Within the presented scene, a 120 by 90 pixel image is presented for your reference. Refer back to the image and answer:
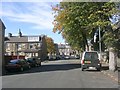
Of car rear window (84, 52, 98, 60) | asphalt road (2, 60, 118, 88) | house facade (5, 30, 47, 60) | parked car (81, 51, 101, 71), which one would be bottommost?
asphalt road (2, 60, 118, 88)

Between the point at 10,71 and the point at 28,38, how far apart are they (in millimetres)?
83946

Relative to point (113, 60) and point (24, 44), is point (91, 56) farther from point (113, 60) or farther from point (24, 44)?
point (24, 44)

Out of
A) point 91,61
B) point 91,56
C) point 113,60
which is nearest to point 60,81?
point 113,60

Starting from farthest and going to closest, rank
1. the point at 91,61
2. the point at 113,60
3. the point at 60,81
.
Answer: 1. the point at 91,61
2. the point at 113,60
3. the point at 60,81

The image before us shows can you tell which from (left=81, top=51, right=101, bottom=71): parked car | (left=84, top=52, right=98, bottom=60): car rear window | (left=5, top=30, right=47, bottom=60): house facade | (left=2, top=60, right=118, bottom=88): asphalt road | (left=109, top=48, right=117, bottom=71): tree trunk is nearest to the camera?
(left=2, top=60, right=118, bottom=88): asphalt road

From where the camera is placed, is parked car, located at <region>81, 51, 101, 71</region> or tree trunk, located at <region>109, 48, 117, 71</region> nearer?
tree trunk, located at <region>109, 48, 117, 71</region>

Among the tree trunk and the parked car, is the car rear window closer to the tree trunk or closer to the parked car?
the parked car

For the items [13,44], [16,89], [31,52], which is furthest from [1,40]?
[13,44]

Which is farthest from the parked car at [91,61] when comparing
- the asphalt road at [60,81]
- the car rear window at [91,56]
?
the asphalt road at [60,81]

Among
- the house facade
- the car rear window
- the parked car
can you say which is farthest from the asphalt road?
the house facade

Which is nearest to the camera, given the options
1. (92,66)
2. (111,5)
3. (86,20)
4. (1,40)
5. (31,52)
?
(111,5)

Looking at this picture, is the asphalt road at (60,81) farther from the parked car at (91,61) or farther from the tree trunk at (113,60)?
the parked car at (91,61)

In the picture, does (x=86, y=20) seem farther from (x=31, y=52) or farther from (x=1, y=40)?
(x=31, y=52)

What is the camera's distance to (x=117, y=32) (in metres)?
30.0
